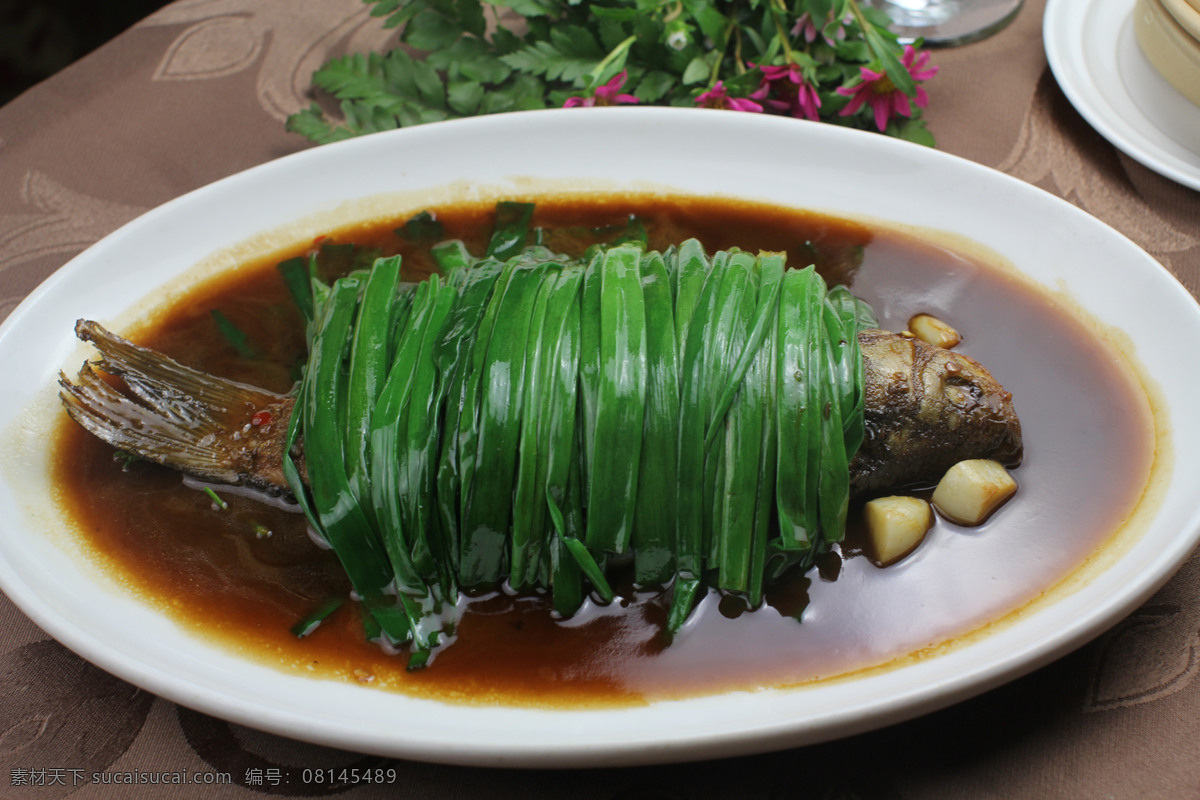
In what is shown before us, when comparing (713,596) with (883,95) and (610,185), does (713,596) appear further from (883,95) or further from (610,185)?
(883,95)

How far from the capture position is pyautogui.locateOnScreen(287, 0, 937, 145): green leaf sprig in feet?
8.60

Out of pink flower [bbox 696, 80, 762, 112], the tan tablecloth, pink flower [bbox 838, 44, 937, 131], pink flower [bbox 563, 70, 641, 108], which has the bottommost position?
the tan tablecloth

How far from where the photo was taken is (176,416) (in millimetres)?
1950

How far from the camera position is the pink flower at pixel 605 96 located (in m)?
2.61

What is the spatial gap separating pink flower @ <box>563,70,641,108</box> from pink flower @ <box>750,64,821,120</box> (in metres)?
0.41

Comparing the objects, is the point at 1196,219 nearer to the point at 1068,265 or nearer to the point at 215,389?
the point at 1068,265

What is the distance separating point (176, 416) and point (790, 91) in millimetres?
1993

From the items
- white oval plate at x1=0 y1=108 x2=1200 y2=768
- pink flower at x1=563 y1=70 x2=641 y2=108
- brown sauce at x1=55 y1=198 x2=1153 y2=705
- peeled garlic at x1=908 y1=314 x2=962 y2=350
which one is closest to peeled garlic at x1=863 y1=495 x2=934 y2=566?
brown sauce at x1=55 y1=198 x2=1153 y2=705

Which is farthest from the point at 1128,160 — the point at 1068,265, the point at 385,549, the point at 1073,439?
the point at 385,549

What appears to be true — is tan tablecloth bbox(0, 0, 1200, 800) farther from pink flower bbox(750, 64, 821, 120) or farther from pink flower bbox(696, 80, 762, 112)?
pink flower bbox(696, 80, 762, 112)

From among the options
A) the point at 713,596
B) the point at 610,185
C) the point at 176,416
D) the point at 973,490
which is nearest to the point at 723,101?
the point at 610,185

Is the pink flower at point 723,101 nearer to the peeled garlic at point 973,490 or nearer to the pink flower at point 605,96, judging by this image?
the pink flower at point 605,96

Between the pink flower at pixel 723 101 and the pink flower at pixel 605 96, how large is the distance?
0.80ft

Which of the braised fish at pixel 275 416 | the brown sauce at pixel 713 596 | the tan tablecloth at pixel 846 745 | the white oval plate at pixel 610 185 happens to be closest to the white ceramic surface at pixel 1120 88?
the tan tablecloth at pixel 846 745
